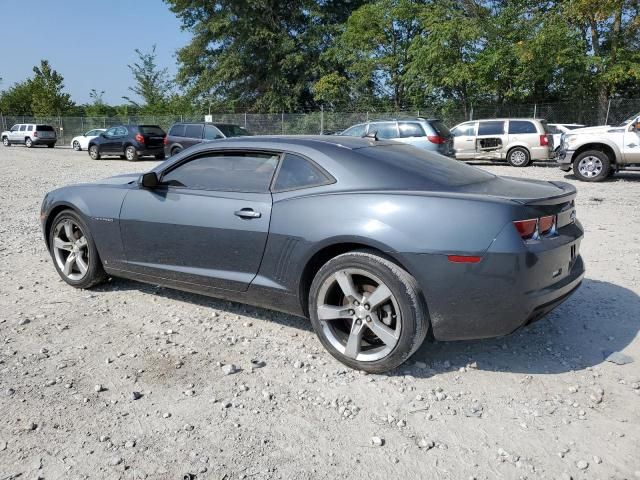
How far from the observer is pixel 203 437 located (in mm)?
2541


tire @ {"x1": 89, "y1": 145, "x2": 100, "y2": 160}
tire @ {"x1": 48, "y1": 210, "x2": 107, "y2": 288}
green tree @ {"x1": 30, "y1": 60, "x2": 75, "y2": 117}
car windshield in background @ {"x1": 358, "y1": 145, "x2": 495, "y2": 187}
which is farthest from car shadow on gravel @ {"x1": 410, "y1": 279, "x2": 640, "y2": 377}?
green tree @ {"x1": 30, "y1": 60, "x2": 75, "y2": 117}

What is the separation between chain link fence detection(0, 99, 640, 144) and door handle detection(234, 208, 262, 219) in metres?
22.6

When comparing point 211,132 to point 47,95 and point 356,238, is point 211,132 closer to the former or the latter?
point 356,238

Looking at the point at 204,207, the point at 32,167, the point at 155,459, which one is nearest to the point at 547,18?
the point at 32,167

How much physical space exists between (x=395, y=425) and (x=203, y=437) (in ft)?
3.20

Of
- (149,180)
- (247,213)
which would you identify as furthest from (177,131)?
(247,213)

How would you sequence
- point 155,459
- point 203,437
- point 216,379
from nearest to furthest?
point 155,459
point 203,437
point 216,379

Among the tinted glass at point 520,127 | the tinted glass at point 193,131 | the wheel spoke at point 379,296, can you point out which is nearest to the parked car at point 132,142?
the tinted glass at point 193,131

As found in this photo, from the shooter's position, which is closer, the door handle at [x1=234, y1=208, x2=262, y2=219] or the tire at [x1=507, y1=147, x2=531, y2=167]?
the door handle at [x1=234, y1=208, x2=262, y2=219]

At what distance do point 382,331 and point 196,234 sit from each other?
1571 mm

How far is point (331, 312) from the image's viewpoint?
3.22m

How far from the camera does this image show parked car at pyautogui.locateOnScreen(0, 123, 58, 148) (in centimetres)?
3372

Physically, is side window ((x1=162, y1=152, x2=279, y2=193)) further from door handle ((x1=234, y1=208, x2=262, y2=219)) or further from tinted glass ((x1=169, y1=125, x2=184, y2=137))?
tinted glass ((x1=169, y1=125, x2=184, y2=137))

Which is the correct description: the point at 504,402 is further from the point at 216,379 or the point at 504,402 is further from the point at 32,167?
the point at 32,167
